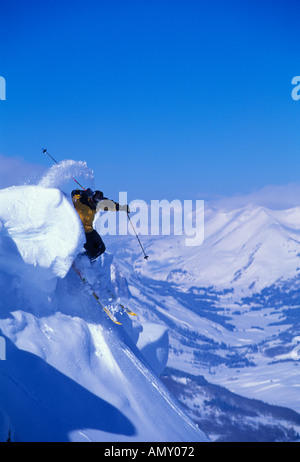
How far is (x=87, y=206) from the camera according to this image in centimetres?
1775

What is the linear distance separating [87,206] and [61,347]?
5.39m

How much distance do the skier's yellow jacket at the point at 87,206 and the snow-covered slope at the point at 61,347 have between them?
0.76 metres

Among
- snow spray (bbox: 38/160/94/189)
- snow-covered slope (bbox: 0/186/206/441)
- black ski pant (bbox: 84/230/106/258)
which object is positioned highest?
snow spray (bbox: 38/160/94/189)

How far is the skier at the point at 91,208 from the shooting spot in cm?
1767

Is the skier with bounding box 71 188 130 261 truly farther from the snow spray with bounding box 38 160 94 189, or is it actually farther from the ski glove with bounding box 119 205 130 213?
the snow spray with bounding box 38 160 94 189

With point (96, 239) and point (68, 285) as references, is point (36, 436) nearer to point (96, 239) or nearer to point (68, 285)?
point (68, 285)

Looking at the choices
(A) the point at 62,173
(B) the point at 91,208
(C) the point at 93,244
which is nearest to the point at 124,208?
(B) the point at 91,208

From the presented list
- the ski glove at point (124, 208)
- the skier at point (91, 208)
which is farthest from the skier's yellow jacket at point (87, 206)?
the ski glove at point (124, 208)

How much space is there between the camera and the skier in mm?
17672

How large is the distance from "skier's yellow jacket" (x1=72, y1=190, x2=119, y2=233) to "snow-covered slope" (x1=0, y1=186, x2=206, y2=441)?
76 cm

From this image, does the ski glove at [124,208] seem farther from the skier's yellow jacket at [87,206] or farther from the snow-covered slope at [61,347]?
the snow-covered slope at [61,347]

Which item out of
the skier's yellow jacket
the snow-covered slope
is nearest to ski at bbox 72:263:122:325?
the snow-covered slope
